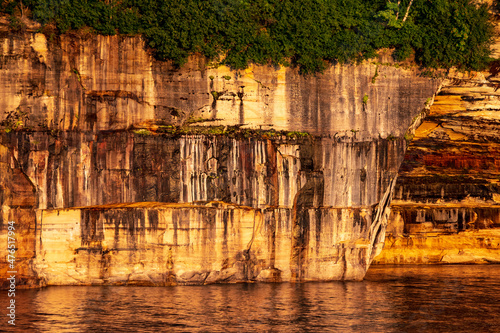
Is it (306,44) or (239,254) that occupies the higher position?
(306,44)

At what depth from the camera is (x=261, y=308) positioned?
435 inches

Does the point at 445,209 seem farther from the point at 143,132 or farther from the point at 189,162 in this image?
the point at 143,132

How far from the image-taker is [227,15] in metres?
12.9

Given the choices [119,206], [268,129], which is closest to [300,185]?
[268,129]

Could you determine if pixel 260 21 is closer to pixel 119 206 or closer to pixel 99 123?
pixel 99 123

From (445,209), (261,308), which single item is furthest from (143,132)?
(445,209)

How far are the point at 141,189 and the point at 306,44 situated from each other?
4845 mm

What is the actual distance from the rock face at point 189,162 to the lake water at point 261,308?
616mm

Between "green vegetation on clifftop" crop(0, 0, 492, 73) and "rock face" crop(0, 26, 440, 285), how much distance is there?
36 centimetres

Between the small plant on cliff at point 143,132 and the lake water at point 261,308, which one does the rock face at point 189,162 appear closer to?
the small plant on cliff at point 143,132

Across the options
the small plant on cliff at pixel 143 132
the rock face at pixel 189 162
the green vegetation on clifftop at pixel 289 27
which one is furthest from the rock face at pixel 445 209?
the small plant on cliff at pixel 143 132

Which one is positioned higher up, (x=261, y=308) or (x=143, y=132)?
(x=143, y=132)

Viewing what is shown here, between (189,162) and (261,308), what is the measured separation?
3679 mm

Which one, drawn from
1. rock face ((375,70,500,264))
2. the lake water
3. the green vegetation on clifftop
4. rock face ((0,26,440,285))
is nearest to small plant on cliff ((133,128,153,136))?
rock face ((0,26,440,285))
